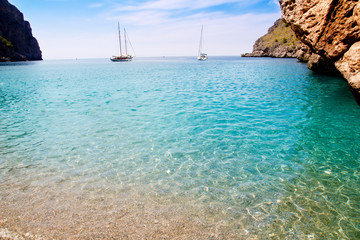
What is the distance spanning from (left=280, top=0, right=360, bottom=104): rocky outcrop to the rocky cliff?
166 m

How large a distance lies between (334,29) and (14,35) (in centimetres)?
19826

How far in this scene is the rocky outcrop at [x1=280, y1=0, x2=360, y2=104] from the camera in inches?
560

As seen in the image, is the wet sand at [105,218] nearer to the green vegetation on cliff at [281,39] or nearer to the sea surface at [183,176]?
the sea surface at [183,176]

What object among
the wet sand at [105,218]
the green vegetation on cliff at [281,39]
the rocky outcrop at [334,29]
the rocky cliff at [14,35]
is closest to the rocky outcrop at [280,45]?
the green vegetation on cliff at [281,39]

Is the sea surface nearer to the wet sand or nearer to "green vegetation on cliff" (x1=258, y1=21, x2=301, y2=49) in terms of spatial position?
the wet sand

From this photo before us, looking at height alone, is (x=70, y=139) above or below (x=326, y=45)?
below

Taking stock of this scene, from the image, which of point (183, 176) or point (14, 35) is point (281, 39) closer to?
point (183, 176)

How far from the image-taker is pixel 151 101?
1994 cm

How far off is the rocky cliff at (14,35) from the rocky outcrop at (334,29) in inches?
6516

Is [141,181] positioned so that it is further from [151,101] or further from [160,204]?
[151,101]

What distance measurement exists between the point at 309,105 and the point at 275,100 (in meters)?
2.72

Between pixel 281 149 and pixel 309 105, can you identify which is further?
pixel 309 105

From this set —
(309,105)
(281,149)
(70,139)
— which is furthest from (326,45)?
(70,139)

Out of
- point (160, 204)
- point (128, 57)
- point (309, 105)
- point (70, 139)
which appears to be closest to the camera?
point (160, 204)
